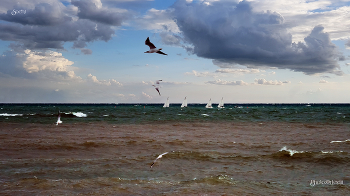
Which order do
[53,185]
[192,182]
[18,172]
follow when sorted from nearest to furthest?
[53,185] → [192,182] → [18,172]

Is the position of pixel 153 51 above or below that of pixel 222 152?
above

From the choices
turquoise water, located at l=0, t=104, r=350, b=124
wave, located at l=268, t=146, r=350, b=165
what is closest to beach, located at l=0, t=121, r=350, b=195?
wave, located at l=268, t=146, r=350, b=165

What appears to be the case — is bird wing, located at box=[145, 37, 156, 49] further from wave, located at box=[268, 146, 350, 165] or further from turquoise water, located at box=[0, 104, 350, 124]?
turquoise water, located at box=[0, 104, 350, 124]

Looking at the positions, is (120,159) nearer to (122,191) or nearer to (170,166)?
(170,166)

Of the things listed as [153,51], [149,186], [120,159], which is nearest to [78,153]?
[120,159]

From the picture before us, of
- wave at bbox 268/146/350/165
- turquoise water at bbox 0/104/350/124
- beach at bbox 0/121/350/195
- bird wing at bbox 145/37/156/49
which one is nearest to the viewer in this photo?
bird wing at bbox 145/37/156/49

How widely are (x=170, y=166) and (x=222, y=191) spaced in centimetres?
405

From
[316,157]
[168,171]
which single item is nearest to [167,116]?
[316,157]

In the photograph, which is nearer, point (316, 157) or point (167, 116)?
point (316, 157)

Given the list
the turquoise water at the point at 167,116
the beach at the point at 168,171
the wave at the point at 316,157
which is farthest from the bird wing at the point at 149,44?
the turquoise water at the point at 167,116

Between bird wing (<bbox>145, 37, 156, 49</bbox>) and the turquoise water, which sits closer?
bird wing (<bbox>145, 37, 156, 49</bbox>)

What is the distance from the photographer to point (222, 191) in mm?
8523

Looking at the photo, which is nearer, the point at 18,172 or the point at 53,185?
the point at 53,185

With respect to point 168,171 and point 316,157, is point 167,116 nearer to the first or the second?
point 316,157
